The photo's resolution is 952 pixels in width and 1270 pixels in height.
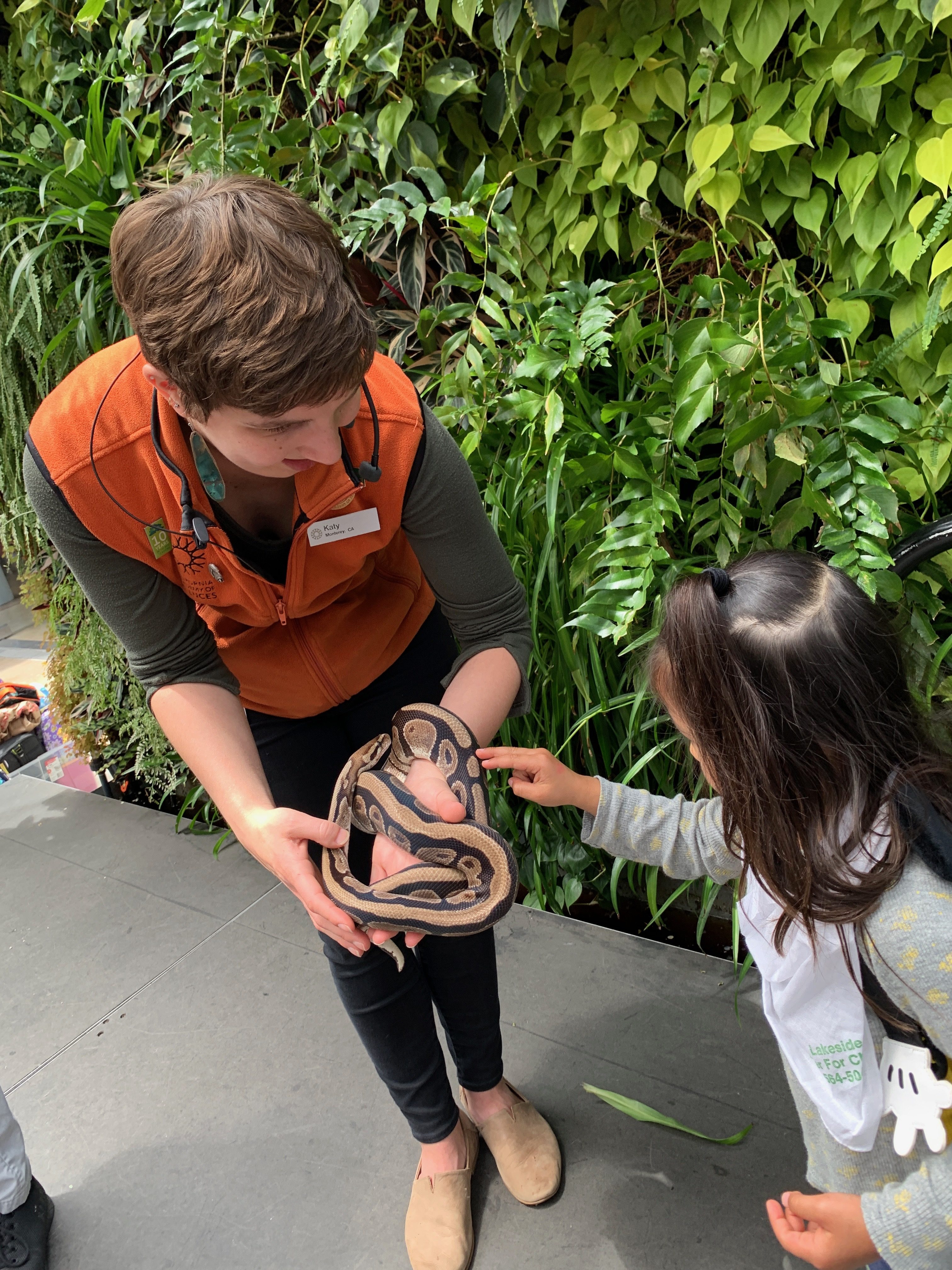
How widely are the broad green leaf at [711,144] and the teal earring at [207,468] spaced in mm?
1274

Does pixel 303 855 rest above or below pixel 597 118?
below

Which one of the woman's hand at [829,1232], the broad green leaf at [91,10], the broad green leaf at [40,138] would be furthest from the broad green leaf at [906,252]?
the broad green leaf at [40,138]

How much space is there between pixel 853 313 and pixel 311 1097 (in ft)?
7.10

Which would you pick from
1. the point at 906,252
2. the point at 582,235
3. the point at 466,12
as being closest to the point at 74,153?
the point at 466,12

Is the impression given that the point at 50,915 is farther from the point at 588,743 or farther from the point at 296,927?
the point at 588,743

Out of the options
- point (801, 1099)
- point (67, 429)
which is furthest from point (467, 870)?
point (67, 429)

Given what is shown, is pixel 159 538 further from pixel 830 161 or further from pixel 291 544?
pixel 830 161

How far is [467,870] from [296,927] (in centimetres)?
161

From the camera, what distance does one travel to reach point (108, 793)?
3787 millimetres

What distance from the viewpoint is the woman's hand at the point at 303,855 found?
1.28 m

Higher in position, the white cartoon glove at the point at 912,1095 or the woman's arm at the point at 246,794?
the woman's arm at the point at 246,794

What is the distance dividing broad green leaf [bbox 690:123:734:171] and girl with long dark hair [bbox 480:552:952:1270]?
111 cm

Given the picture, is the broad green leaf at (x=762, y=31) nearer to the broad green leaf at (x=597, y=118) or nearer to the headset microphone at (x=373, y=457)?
the broad green leaf at (x=597, y=118)

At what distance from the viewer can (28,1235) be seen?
Answer: 70.7 inches
